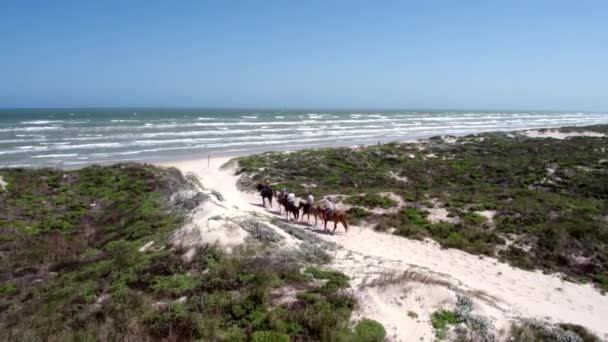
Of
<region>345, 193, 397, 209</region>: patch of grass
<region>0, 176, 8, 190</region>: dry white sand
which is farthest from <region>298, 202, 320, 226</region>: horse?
<region>0, 176, 8, 190</region>: dry white sand

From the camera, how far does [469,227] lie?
16.4 metres

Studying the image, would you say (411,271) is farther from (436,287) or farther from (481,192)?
(481,192)

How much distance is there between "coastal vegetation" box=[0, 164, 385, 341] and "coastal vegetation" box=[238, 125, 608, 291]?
23.9 ft

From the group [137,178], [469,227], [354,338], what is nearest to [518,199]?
[469,227]

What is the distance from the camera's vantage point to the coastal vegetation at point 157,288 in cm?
703

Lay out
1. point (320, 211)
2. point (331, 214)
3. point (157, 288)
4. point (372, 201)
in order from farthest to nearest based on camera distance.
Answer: point (372, 201), point (320, 211), point (331, 214), point (157, 288)

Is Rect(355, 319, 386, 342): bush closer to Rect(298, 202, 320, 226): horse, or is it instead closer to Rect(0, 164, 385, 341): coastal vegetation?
Rect(0, 164, 385, 341): coastal vegetation

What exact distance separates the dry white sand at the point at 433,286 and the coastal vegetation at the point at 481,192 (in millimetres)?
1136

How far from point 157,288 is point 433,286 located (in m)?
6.41

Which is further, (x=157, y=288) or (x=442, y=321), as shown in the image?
(x=157, y=288)

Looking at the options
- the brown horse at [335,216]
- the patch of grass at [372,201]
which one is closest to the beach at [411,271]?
the patch of grass at [372,201]

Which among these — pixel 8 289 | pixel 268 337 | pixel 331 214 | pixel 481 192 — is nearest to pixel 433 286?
pixel 268 337

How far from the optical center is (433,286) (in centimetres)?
875

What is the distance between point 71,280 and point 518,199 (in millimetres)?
20376
